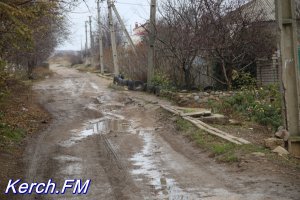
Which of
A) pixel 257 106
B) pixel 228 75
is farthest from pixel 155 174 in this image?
pixel 228 75

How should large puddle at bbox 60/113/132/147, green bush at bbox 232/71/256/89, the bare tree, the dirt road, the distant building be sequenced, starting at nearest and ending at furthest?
the dirt road
large puddle at bbox 60/113/132/147
green bush at bbox 232/71/256/89
the bare tree
the distant building

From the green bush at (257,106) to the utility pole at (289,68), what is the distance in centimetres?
450

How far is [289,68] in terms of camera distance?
9680mm

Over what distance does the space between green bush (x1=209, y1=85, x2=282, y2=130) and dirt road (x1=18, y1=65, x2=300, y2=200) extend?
8.57 feet

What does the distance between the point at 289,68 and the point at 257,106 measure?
20.3ft

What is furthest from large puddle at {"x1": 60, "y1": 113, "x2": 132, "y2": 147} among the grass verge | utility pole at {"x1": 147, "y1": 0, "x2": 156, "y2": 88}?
utility pole at {"x1": 147, "y1": 0, "x2": 156, "y2": 88}

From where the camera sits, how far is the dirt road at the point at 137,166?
7.15m

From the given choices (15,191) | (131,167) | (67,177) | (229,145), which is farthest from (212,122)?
(15,191)

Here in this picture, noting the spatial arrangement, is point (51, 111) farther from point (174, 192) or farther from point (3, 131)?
point (174, 192)

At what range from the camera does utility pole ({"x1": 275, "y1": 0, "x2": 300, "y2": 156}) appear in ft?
31.4

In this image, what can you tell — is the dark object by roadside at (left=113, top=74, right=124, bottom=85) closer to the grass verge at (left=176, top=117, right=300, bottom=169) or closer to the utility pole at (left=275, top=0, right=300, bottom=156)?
the grass verge at (left=176, top=117, right=300, bottom=169)

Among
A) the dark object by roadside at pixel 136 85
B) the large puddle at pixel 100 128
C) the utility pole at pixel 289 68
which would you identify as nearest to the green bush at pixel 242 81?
the large puddle at pixel 100 128

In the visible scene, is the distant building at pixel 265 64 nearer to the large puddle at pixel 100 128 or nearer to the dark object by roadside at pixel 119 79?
the large puddle at pixel 100 128

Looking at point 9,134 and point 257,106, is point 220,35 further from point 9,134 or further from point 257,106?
point 9,134
